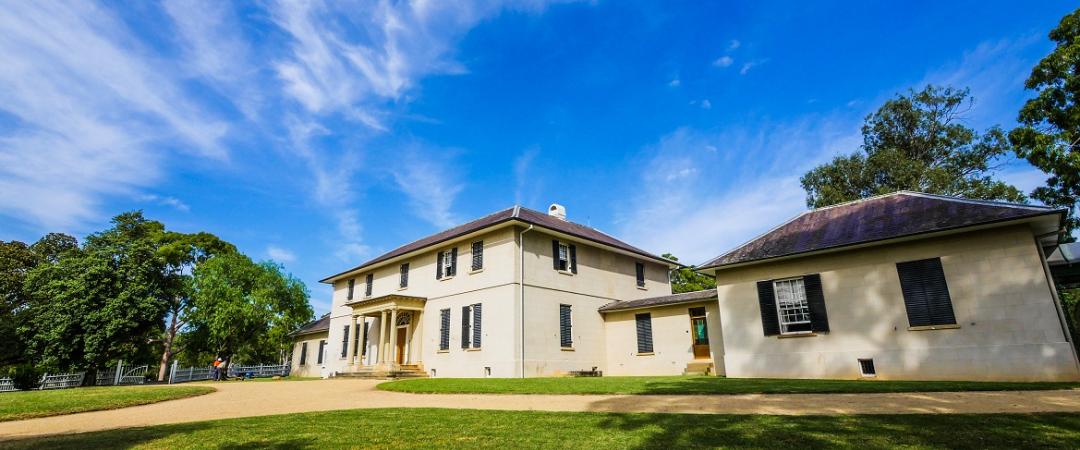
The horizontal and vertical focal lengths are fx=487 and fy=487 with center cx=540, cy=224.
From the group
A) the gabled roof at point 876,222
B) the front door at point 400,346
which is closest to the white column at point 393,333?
the front door at point 400,346

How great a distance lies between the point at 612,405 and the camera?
7746mm

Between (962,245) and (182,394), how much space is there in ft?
64.6

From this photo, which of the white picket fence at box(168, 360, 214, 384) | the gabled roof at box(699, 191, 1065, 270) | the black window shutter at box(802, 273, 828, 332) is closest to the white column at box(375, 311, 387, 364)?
the white picket fence at box(168, 360, 214, 384)

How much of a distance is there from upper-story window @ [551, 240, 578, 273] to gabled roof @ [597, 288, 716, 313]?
221 cm

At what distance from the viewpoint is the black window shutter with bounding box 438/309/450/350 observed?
2031cm

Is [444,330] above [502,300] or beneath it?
beneath

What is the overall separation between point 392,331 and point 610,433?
17109 mm

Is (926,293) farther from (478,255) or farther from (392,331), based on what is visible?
(392,331)

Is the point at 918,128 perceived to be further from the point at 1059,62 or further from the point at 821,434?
the point at 821,434

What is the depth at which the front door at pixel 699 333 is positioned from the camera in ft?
58.3

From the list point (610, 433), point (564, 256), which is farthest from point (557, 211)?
point (610, 433)

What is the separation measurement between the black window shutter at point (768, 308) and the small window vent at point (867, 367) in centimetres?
213

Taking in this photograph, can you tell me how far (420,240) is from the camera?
26516 mm

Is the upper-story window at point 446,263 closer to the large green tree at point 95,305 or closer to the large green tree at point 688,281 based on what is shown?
the large green tree at point 95,305
